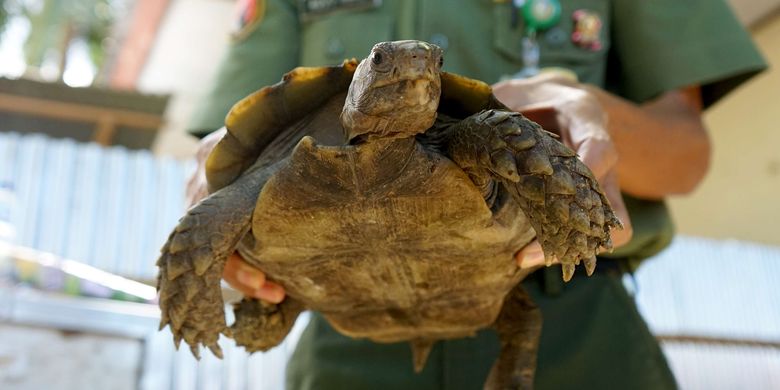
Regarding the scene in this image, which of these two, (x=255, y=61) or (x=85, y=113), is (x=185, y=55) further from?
(x=255, y=61)

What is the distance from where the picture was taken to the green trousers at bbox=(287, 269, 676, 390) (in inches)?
79.9

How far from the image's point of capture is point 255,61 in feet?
7.54

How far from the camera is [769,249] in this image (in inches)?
274

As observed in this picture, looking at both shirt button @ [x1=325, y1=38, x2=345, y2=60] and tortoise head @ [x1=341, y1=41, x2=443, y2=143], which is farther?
shirt button @ [x1=325, y1=38, x2=345, y2=60]

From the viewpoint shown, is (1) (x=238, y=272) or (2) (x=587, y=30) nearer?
(1) (x=238, y=272)

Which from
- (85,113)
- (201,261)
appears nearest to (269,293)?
(201,261)

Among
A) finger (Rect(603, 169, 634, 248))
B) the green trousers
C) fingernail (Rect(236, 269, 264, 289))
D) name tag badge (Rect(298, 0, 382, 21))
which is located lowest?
the green trousers

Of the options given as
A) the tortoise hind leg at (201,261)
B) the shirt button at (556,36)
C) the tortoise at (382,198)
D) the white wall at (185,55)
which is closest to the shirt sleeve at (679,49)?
the shirt button at (556,36)

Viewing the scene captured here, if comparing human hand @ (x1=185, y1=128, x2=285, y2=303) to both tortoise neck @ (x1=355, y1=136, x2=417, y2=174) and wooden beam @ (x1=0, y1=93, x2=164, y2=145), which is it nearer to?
tortoise neck @ (x1=355, y1=136, x2=417, y2=174)

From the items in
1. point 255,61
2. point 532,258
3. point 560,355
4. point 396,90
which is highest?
point 255,61

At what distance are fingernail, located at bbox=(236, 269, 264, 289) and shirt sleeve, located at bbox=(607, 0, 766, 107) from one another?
3.36 ft

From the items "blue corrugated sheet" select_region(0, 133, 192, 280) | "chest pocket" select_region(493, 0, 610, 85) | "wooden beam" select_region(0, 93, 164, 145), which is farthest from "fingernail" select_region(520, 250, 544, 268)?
"wooden beam" select_region(0, 93, 164, 145)

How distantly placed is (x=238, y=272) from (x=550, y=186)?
2.18 feet

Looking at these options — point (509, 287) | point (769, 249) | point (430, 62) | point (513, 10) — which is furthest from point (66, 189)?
point (769, 249)
